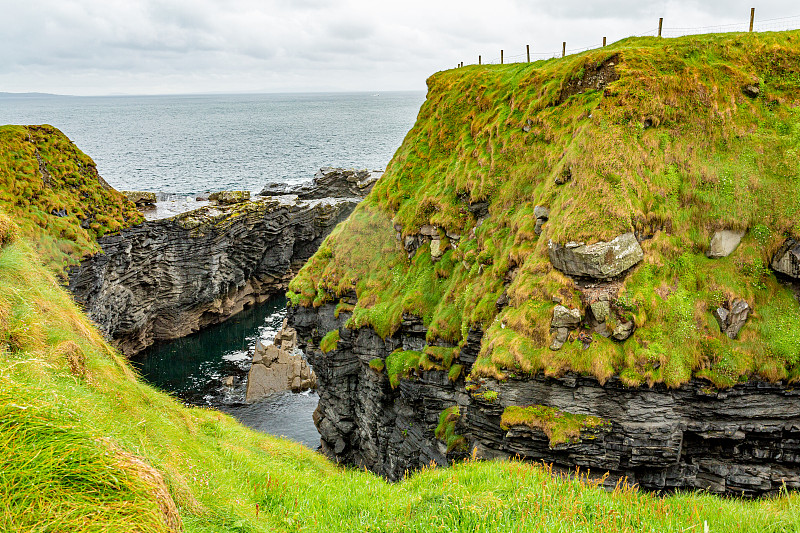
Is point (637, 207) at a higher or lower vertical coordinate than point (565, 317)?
higher

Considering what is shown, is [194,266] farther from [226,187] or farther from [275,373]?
[226,187]

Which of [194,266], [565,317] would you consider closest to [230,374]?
[194,266]

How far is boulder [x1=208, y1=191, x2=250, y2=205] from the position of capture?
75125 millimetres

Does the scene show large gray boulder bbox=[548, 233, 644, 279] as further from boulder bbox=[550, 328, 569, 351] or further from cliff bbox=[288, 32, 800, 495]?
boulder bbox=[550, 328, 569, 351]

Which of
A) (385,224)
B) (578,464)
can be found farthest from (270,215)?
(578,464)

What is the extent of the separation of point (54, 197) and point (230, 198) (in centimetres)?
2880

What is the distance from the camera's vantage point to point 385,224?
1462 inches

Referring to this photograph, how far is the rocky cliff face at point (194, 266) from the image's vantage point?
5291 cm

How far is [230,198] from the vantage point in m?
75.6

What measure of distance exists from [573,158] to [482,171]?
654 cm

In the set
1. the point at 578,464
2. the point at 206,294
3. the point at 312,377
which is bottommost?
the point at 312,377

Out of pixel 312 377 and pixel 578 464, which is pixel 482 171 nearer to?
pixel 578 464

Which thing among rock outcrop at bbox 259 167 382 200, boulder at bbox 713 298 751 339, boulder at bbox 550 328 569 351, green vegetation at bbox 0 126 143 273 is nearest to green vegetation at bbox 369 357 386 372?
boulder at bbox 550 328 569 351

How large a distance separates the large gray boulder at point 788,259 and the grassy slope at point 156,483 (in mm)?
11269
